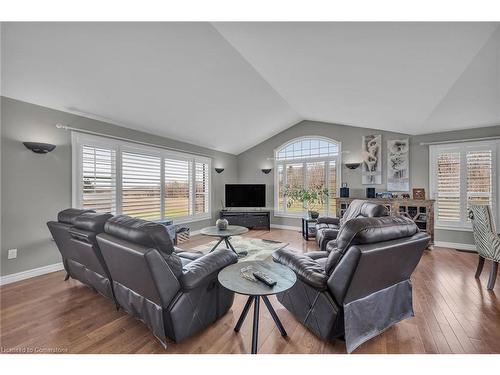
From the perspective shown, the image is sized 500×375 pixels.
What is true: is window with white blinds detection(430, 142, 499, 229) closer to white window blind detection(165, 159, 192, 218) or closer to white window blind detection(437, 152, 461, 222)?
white window blind detection(437, 152, 461, 222)

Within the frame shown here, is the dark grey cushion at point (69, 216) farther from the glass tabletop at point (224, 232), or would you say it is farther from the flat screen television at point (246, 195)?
the flat screen television at point (246, 195)

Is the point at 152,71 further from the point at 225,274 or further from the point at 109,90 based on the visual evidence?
the point at 225,274

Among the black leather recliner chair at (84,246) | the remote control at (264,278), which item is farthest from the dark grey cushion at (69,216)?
the remote control at (264,278)

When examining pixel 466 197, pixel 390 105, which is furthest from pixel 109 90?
pixel 466 197

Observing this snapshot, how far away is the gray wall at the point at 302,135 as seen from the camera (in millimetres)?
5370

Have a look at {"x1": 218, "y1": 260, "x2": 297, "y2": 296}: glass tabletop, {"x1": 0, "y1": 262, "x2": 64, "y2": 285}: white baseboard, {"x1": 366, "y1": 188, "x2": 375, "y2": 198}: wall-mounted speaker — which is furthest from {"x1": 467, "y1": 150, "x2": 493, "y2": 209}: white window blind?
{"x1": 0, "y1": 262, "x2": 64, "y2": 285}: white baseboard

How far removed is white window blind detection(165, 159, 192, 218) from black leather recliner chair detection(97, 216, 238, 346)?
10.7 feet

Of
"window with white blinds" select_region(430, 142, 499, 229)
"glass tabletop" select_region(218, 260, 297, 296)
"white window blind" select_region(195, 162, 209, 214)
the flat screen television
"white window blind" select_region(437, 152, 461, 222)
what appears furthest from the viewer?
the flat screen television

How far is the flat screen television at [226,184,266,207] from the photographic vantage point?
6375 millimetres

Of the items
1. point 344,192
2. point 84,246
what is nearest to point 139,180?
point 84,246

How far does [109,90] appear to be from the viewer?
3.12 m

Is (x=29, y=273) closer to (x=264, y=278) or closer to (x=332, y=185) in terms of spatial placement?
(x=264, y=278)

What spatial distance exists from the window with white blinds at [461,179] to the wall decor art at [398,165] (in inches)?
16.9

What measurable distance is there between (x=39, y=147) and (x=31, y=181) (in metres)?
0.49
